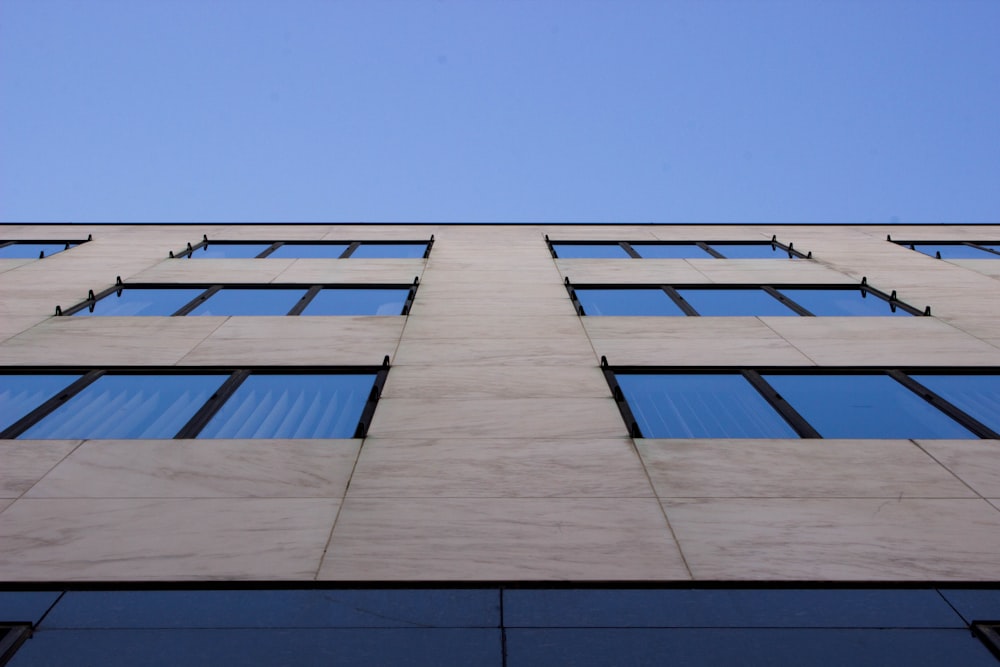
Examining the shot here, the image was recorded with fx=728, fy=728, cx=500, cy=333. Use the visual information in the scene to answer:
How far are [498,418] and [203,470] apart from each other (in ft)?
9.42

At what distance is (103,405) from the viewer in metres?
7.89

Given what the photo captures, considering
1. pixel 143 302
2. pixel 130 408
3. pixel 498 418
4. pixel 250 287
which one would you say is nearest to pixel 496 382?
pixel 498 418

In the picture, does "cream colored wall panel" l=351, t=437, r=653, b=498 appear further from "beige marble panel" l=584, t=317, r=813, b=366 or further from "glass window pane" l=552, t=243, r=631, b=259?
"glass window pane" l=552, t=243, r=631, b=259

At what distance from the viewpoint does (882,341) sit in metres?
9.88

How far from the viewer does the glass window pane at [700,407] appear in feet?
24.3

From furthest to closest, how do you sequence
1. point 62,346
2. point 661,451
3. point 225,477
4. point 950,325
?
point 950,325 < point 62,346 < point 661,451 < point 225,477

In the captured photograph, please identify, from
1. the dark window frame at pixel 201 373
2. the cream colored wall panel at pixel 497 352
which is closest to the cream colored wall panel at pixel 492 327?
the cream colored wall panel at pixel 497 352

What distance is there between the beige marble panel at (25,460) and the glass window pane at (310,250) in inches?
327

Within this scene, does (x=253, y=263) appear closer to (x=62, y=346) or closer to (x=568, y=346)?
(x=62, y=346)

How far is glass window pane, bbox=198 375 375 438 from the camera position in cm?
739

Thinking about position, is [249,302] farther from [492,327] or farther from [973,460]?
[973,460]

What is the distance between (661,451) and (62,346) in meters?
7.83

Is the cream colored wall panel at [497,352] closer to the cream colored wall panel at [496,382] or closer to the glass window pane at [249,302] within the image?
the cream colored wall panel at [496,382]
